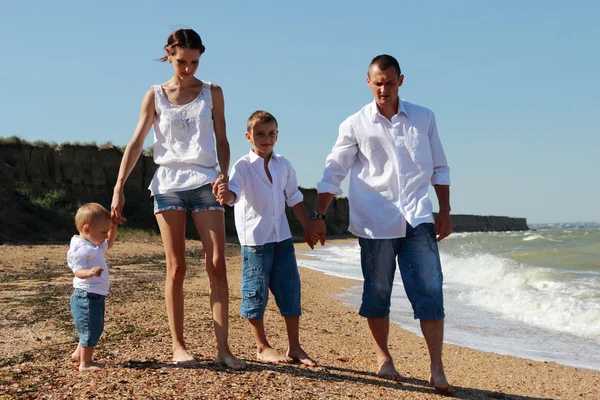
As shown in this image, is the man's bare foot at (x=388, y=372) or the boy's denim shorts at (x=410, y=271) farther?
the man's bare foot at (x=388, y=372)

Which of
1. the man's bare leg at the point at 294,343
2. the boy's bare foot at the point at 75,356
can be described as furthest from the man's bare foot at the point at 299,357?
the boy's bare foot at the point at 75,356

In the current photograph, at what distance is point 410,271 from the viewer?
402 cm

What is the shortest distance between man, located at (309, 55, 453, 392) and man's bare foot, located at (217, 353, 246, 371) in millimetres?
902

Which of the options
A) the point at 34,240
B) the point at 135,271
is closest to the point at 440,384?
the point at 135,271

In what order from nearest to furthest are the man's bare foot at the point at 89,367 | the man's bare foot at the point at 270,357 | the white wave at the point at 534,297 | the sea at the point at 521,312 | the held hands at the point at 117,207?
1. the man's bare foot at the point at 89,367
2. the held hands at the point at 117,207
3. the man's bare foot at the point at 270,357
4. the sea at the point at 521,312
5. the white wave at the point at 534,297

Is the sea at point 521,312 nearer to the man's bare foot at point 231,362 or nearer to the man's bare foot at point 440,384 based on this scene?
the man's bare foot at point 440,384

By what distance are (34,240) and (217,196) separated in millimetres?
17430

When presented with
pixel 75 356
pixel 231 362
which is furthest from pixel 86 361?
pixel 231 362

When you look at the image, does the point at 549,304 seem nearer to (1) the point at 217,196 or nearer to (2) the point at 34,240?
(1) the point at 217,196

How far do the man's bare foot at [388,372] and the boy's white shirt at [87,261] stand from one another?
1879 mm

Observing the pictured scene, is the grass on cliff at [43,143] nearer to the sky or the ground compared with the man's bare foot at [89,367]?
nearer to the sky

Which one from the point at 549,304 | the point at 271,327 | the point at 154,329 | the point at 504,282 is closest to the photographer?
the point at 154,329

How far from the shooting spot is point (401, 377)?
422cm

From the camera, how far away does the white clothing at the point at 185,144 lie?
4000 millimetres
